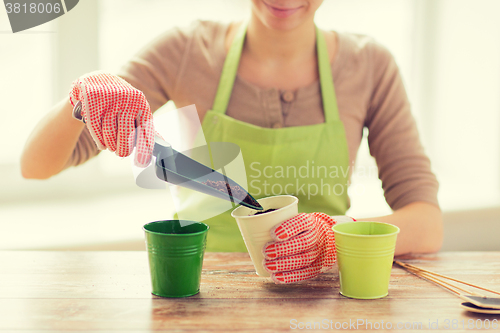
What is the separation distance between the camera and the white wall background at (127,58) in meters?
2.03

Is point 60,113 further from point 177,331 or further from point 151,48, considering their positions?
point 177,331

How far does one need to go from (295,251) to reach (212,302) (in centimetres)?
18

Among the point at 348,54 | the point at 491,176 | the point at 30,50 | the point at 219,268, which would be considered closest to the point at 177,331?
the point at 219,268

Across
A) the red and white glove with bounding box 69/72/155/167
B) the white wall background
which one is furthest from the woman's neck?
the white wall background

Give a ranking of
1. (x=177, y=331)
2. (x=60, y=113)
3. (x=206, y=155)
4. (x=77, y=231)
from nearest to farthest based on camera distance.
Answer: (x=177, y=331), (x=206, y=155), (x=60, y=113), (x=77, y=231)

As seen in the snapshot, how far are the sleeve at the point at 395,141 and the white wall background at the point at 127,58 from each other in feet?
2.63

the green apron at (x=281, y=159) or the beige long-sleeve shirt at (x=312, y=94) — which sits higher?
the beige long-sleeve shirt at (x=312, y=94)

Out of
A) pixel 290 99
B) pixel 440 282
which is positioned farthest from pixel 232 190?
pixel 290 99

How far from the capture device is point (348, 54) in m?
1.38

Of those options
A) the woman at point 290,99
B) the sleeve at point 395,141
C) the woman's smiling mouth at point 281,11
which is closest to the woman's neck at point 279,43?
the woman at point 290,99

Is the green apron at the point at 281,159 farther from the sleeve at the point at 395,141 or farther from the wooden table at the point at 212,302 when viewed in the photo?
the wooden table at the point at 212,302

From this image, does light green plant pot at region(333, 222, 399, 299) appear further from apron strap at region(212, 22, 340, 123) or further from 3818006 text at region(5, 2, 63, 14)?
3818006 text at region(5, 2, 63, 14)

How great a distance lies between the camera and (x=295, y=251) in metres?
0.80

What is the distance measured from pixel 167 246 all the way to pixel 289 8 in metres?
0.78
